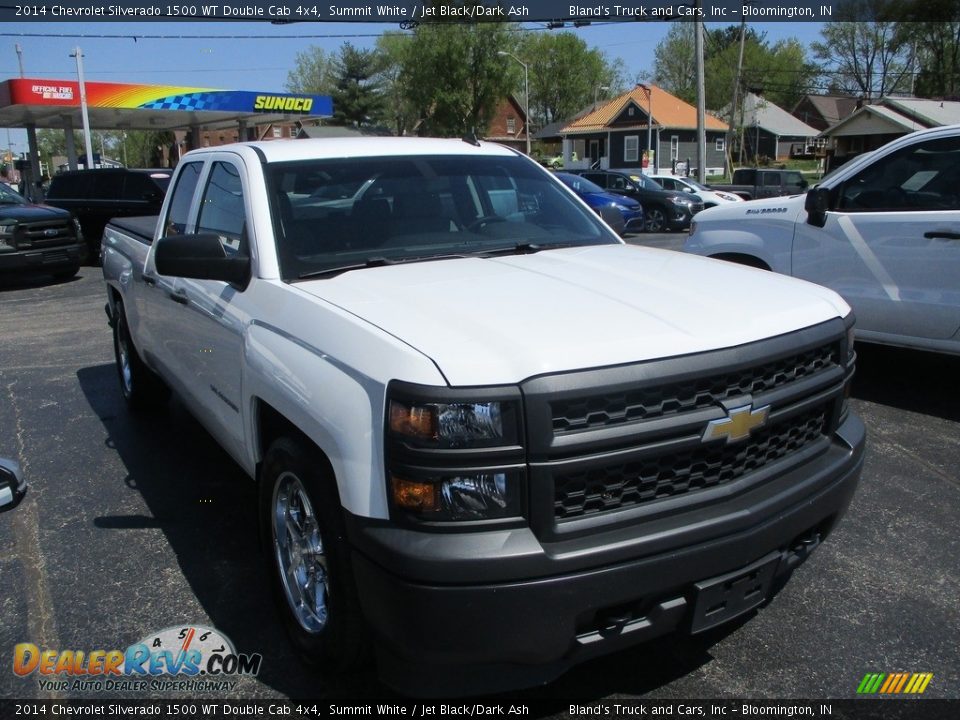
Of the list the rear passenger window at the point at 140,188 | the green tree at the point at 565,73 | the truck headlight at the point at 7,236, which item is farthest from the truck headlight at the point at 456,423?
the green tree at the point at 565,73

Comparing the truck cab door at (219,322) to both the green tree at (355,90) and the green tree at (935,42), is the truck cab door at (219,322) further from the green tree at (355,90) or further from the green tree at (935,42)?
the green tree at (355,90)

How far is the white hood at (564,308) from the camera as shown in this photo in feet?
7.33

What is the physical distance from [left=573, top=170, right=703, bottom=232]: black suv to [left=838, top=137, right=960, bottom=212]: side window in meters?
15.8

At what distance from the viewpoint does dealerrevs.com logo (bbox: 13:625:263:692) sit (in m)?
2.89

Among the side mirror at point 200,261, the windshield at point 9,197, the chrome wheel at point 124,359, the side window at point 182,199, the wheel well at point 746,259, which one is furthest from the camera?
the windshield at point 9,197

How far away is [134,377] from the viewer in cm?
572

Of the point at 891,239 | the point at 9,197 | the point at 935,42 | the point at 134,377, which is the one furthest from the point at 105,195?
the point at 935,42

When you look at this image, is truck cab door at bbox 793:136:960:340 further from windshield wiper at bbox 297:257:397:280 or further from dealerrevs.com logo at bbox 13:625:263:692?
dealerrevs.com logo at bbox 13:625:263:692

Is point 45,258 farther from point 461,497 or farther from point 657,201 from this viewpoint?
point 657,201

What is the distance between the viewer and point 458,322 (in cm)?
244

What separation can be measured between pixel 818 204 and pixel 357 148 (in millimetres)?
3617

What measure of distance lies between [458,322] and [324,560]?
0.86 m

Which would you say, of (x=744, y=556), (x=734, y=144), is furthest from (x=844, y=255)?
(x=734, y=144)

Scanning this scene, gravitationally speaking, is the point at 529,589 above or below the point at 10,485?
below
